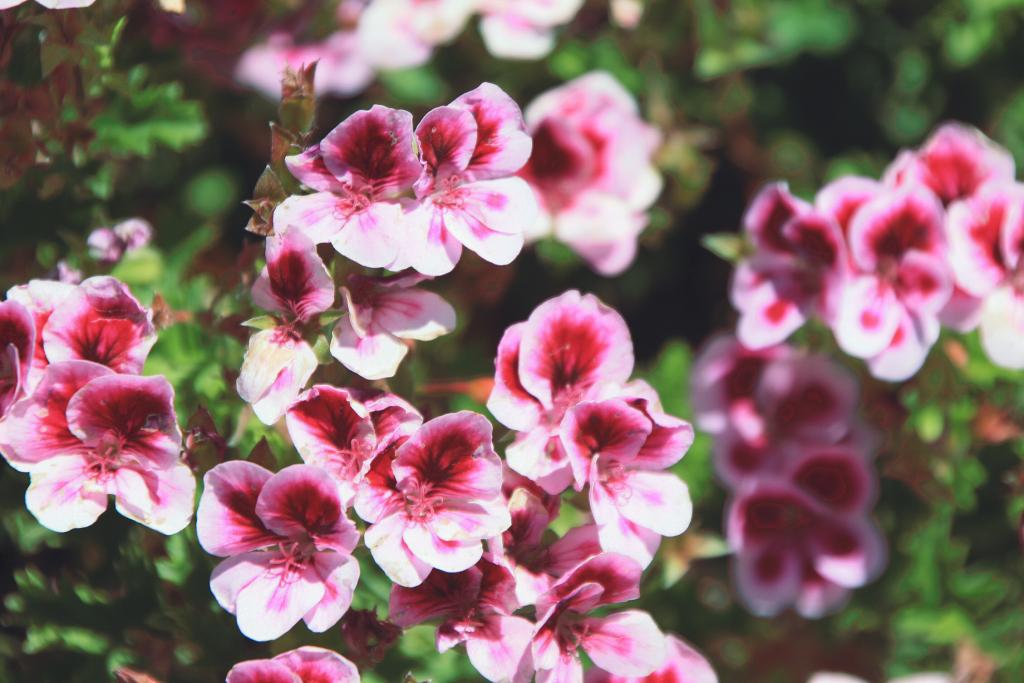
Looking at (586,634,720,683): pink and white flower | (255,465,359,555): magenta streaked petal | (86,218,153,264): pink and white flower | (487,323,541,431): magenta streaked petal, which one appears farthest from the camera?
(86,218,153,264): pink and white flower

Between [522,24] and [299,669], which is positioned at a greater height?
[522,24]

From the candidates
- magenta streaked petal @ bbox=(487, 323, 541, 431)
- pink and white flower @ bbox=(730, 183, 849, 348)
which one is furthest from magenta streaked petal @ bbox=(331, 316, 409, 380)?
pink and white flower @ bbox=(730, 183, 849, 348)

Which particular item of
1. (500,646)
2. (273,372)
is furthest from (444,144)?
(500,646)

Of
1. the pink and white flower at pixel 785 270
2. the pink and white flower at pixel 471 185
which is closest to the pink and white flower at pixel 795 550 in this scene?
the pink and white flower at pixel 785 270

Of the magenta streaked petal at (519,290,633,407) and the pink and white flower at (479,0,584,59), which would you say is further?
the pink and white flower at (479,0,584,59)

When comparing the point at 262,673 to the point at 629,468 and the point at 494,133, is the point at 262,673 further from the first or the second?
the point at 494,133

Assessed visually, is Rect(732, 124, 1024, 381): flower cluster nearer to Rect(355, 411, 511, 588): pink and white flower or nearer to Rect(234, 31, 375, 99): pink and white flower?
Rect(355, 411, 511, 588): pink and white flower

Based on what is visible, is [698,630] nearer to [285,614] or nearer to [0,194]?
[285,614]
